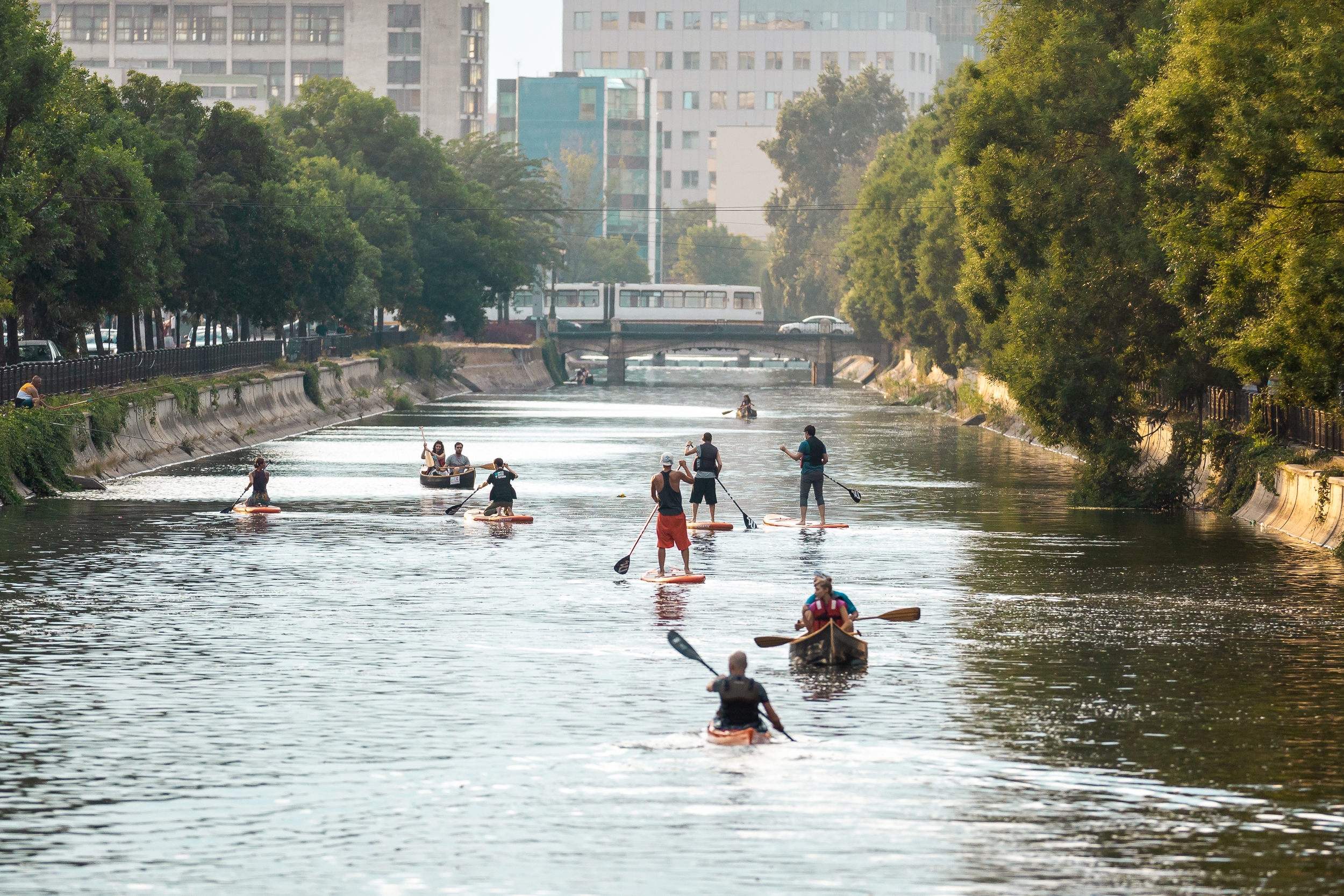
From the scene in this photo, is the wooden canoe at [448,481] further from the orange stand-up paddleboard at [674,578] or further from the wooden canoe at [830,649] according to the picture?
the wooden canoe at [830,649]

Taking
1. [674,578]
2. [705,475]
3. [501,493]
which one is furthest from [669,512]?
[501,493]

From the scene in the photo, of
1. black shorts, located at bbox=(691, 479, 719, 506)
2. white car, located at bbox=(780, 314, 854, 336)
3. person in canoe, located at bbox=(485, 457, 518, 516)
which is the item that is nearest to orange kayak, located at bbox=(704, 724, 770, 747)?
black shorts, located at bbox=(691, 479, 719, 506)

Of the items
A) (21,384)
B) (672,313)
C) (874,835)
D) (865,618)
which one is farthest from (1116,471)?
(672,313)

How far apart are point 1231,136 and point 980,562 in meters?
9.18

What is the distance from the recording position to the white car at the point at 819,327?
520 ft

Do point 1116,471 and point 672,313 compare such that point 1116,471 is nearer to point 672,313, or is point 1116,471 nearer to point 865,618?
point 865,618

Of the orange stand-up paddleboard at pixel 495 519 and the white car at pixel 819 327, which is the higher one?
the white car at pixel 819 327

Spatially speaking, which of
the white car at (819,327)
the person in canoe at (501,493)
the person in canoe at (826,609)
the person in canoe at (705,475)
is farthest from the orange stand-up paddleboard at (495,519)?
the white car at (819,327)

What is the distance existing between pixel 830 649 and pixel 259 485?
77.1 ft

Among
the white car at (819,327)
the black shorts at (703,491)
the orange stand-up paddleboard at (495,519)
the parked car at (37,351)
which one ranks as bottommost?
the orange stand-up paddleboard at (495,519)

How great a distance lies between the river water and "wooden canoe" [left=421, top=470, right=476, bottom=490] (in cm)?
923

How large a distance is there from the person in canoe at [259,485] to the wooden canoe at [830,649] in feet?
74.0

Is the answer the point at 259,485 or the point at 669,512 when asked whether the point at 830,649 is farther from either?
the point at 259,485

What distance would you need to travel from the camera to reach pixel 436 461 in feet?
177
